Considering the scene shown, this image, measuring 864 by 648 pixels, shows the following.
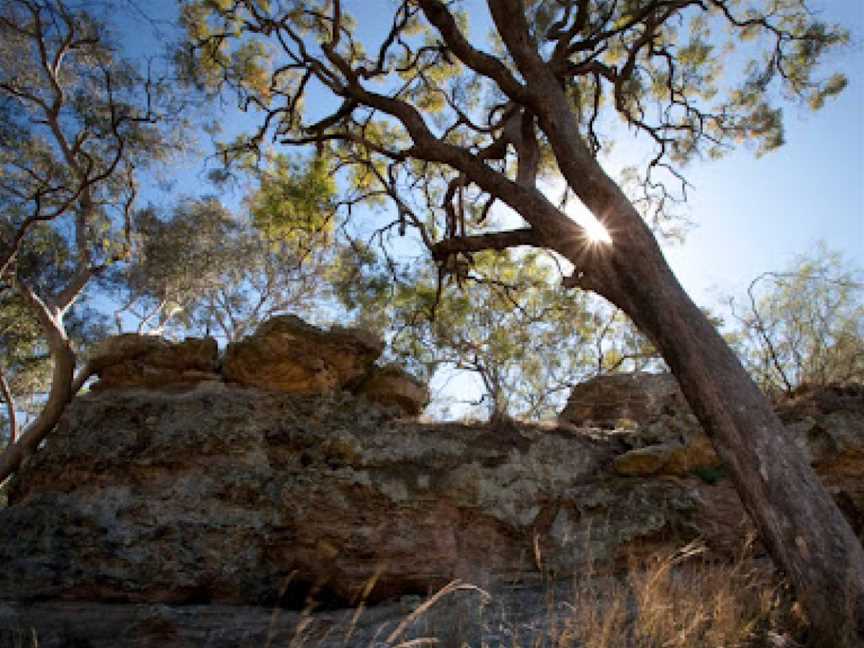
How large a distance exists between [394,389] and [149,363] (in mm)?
2954

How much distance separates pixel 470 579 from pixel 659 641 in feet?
8.32

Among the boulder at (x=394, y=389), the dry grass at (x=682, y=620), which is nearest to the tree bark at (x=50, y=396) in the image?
the boulder at (x=394, y=389)

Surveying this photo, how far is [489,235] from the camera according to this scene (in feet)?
16.9

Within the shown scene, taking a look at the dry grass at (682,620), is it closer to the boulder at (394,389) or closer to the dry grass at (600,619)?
the dry grass at (600,619)

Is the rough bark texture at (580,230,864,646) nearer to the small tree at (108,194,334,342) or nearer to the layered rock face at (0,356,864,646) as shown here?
the layered rock face at (0,356,864,646)

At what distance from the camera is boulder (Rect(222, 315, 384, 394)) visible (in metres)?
6.07

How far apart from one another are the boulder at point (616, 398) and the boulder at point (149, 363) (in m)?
4.83

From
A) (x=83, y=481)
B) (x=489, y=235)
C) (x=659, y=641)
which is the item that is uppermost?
(x=489, y=235)

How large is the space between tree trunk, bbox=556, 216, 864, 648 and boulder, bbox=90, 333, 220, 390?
4761 millimetres

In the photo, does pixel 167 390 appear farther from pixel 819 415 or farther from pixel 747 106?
pixel 747 106

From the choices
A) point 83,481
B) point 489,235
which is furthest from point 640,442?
point 83,481

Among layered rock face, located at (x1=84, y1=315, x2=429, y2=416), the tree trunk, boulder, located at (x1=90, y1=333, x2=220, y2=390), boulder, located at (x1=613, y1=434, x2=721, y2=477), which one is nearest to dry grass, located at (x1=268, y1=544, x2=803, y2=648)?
the tree trunk

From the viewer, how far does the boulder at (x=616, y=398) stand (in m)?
7.22

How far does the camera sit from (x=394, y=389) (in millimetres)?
6410
